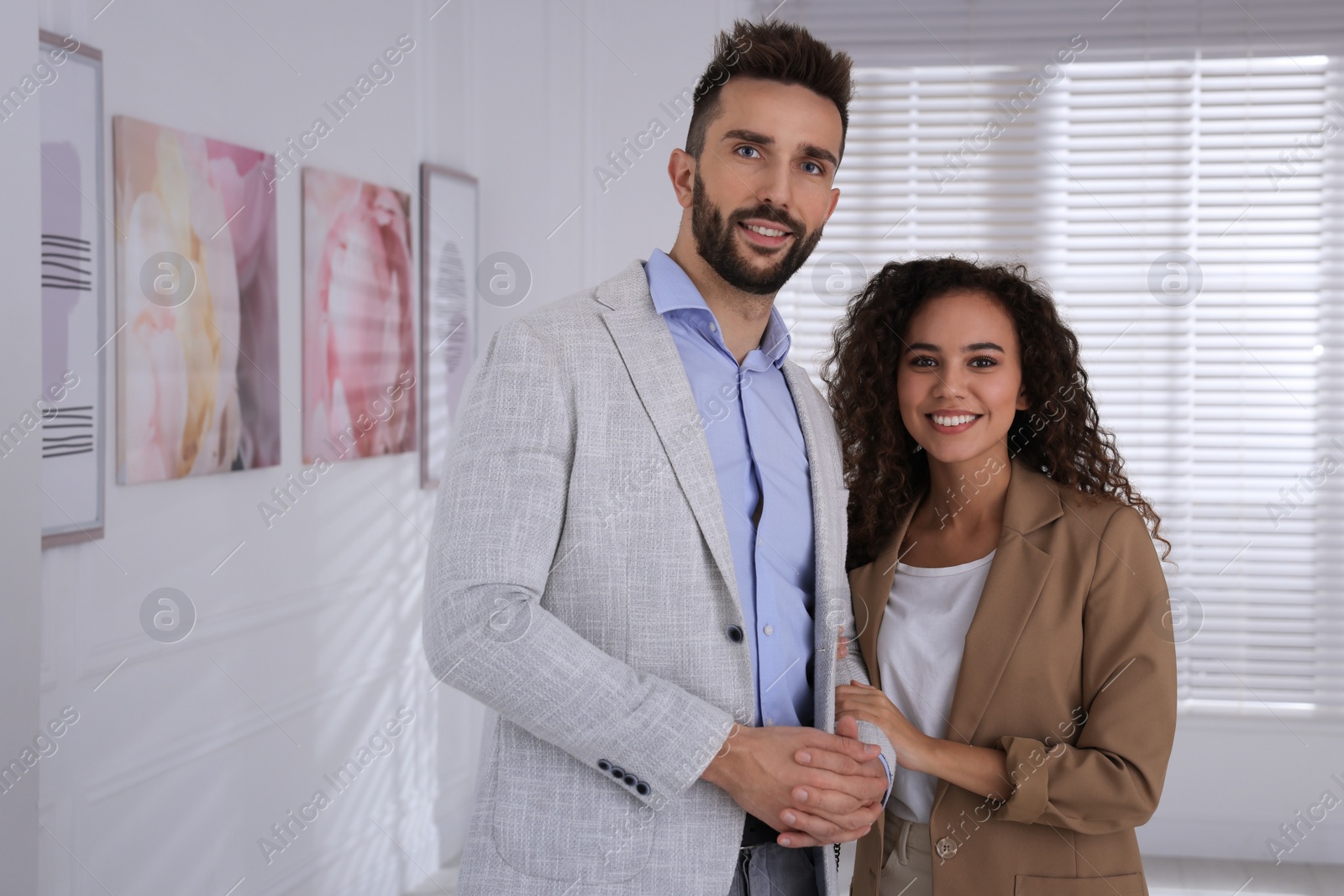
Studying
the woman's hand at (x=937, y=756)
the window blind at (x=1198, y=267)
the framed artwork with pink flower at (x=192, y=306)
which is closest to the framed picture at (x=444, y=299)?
the framed artwork with pink flower at (x=192, y=306)

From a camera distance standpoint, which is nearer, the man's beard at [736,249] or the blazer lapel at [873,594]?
the man's beard at [736,249]

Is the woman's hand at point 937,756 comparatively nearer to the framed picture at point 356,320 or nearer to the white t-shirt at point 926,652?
the white t-shirt at point 926,652

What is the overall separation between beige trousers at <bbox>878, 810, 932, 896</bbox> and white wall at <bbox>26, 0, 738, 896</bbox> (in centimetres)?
141

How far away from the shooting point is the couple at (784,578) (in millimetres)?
1346

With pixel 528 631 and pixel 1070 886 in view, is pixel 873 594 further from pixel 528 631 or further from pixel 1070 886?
pixel 528 631

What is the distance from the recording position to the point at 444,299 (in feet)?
12.3

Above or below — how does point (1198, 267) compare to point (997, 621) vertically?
above

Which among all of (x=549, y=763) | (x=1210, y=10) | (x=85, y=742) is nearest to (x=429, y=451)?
(x=85, y=742)

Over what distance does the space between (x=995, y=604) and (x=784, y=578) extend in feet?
1.40

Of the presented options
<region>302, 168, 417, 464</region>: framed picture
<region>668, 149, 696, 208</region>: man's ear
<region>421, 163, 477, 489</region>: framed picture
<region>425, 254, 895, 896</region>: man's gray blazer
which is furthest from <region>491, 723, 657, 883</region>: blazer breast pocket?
<region>421, 163, 477, 489</region>: framed picture

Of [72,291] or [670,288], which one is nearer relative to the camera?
[670,288]

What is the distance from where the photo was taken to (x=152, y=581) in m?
2.36

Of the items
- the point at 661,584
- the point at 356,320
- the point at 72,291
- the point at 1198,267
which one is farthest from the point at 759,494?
the point at 1198,267

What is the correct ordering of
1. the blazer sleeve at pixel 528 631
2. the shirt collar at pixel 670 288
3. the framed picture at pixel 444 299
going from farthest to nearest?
the framed picture at pixel 444 299 → the shirt collar at pixel 670 288 → the blazer sleeve at pixel 528 631
